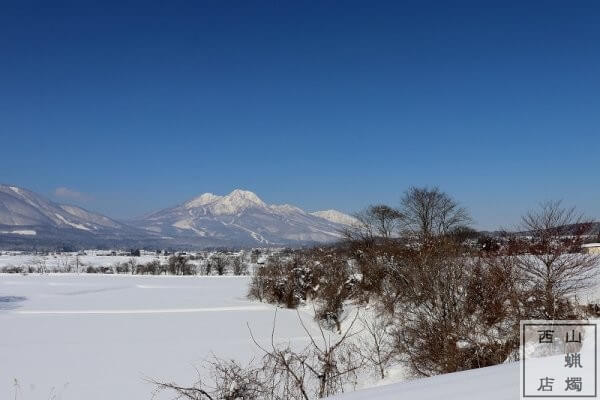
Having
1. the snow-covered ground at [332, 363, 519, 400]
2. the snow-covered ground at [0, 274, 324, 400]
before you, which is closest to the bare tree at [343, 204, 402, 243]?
the snow-covered ground at [0, 274, 324, 400]

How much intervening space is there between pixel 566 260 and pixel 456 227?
26.7 m

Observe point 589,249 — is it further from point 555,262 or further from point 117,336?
point 117,336

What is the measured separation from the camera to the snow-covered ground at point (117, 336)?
15.0 m

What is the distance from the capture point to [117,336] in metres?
23.3

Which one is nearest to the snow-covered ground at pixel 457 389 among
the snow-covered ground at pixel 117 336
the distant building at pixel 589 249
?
the snow-covered ground at pixel 117 336

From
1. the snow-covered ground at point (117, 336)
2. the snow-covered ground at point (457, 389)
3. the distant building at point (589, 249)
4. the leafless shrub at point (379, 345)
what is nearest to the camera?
the snow-covered ground at point (457, 389)

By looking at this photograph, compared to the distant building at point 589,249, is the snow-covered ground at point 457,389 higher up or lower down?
lower down

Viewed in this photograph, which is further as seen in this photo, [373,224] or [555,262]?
[373,224]

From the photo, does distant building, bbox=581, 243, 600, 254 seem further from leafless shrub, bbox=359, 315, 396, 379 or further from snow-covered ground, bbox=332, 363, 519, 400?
snow-covered ground, bbox=332, 363, 519, 400

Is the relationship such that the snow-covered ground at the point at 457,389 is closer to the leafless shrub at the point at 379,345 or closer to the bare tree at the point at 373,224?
the leafless shrub at the point at 379,345

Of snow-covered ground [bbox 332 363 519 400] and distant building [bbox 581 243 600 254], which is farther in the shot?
distant building [bbox 581 243 600 254]

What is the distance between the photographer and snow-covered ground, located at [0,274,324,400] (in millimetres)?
15023

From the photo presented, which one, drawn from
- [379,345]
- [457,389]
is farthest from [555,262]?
[457,389]

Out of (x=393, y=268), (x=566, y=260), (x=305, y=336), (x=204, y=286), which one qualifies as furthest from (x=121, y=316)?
(x=566, y=260)
